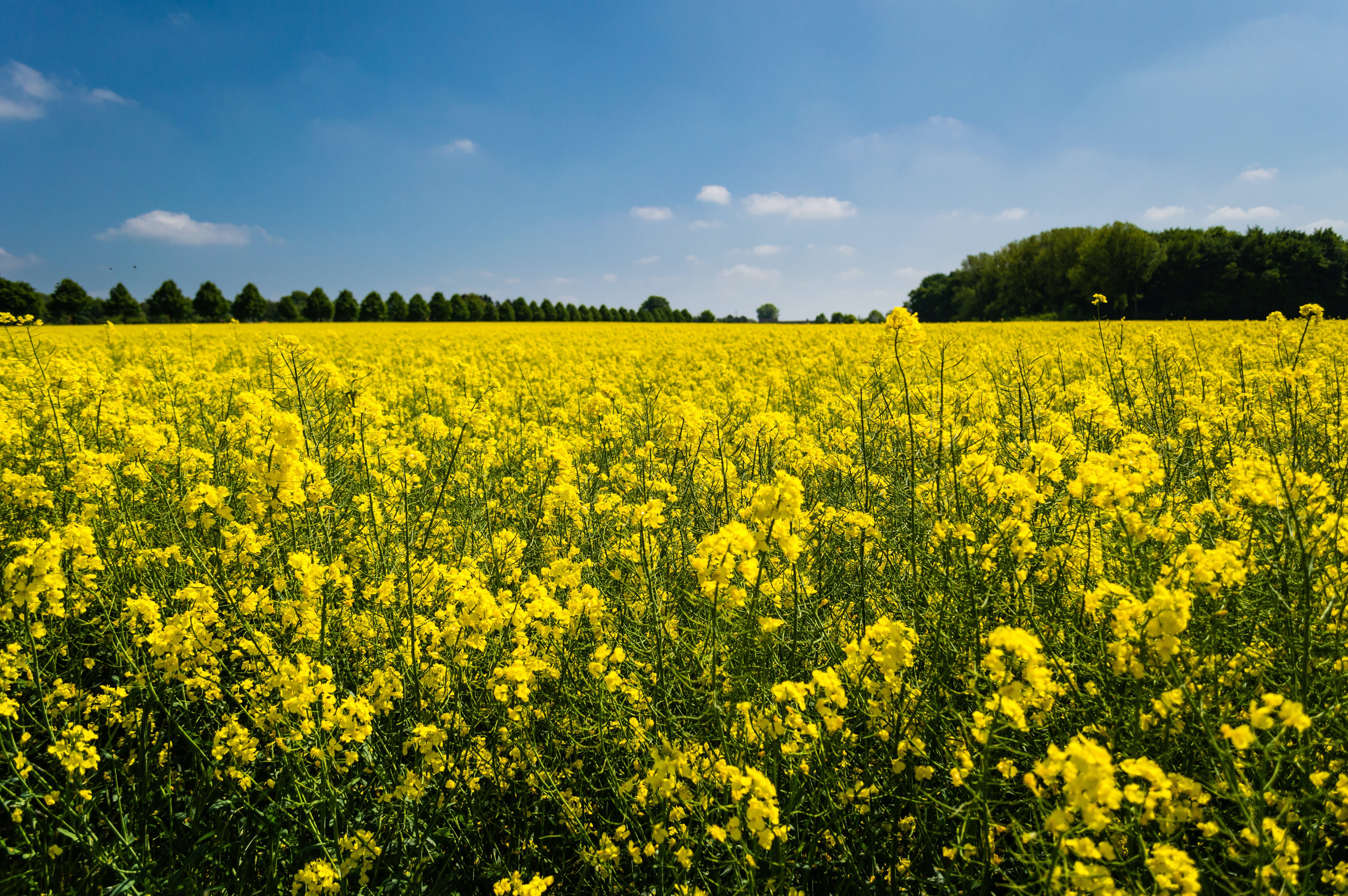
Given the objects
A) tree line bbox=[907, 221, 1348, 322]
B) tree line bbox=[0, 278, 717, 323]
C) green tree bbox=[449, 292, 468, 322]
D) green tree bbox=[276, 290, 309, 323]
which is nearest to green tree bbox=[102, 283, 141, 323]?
tree line bbox=[0, 278, 717, 323]

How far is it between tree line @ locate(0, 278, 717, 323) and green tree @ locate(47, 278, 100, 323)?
47 mm

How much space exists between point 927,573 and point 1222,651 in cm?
107

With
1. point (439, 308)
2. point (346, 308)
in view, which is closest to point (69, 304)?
point (346, 308)

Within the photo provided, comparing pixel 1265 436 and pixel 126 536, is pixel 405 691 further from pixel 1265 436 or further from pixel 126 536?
pixel 1265 436

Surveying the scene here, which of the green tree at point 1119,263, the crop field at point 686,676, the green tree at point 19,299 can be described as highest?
the green tree at point 1119,263

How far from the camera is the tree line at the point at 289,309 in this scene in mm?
38969

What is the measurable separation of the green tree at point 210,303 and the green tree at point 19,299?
9.76 metres

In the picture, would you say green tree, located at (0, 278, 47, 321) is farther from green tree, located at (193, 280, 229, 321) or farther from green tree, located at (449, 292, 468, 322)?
green tree, located at (449, 292, 468, 322)

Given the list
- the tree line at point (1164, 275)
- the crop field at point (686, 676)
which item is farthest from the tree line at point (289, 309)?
the crop field at point (686, 676)

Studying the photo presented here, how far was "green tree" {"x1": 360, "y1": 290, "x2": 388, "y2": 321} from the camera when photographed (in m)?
46.9

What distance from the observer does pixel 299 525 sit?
3.46 metres

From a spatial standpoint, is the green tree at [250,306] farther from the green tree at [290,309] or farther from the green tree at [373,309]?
the green tree at [373,309]

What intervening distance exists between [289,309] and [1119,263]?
215 ft

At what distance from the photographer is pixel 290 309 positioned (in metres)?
47.6
